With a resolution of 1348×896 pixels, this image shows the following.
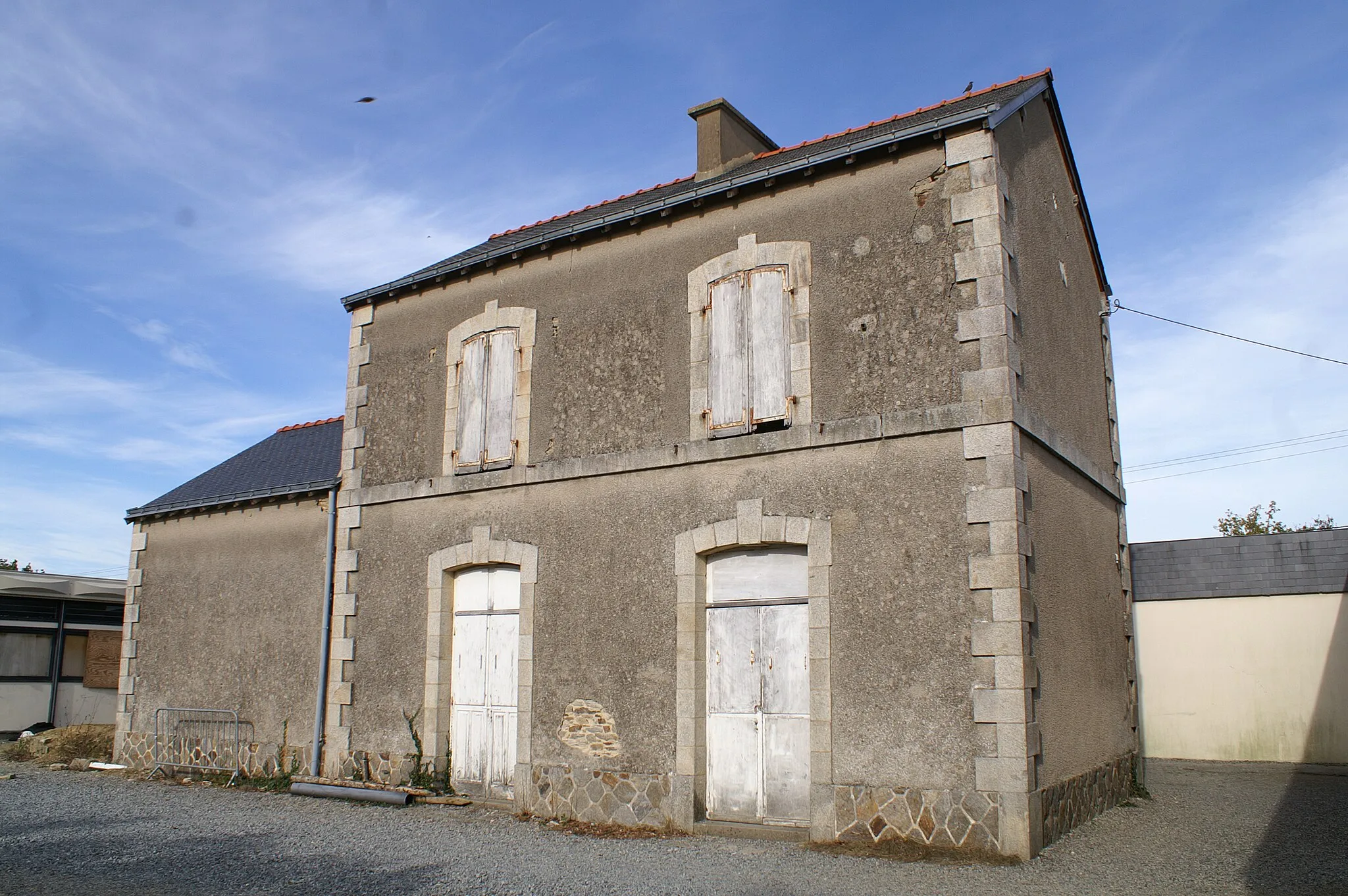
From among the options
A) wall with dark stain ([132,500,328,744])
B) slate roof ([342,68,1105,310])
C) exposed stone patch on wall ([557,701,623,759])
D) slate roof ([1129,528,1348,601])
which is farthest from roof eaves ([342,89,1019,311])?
slate roof ([1129,528,1348,601])

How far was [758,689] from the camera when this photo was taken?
809 cm

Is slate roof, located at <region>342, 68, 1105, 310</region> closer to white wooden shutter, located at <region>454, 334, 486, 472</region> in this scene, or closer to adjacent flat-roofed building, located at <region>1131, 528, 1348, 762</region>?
white wooden shutter, located at <region>454, 334, 486, 472</region>

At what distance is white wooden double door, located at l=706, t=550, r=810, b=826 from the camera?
25.7ft

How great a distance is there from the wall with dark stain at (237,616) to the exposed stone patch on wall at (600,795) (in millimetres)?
3362

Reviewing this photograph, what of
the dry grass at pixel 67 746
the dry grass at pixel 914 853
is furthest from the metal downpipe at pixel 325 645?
the dry grass at pixel 914 853

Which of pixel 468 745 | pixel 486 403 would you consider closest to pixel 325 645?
pixel 468 745

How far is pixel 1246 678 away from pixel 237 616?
1293cm

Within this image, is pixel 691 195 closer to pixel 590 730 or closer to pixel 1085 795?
pixel 590 730

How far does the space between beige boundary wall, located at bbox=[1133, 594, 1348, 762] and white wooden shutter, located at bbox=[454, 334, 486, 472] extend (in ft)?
32.6

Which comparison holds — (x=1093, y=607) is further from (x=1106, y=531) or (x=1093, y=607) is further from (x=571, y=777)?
(x=571, y=777)

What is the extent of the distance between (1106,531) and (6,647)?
15557 mm

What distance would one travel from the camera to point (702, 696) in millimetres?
8273

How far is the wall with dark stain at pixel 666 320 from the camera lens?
7.84 m

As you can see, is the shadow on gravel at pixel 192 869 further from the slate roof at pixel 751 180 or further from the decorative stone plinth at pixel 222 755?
the slate roof at pixel 751 180
